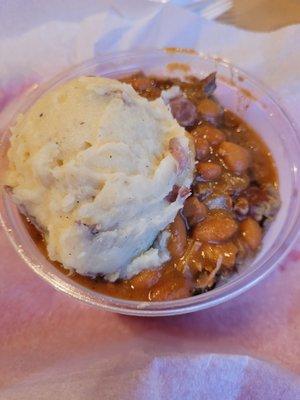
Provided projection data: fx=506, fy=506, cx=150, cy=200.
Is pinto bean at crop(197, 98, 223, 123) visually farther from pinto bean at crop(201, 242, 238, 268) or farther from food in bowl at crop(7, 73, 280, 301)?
pinto bean at crop(201, 242, 238, 268)

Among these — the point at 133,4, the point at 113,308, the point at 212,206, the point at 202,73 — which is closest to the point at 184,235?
the point at 212,206

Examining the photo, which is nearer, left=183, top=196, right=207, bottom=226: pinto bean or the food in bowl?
the food in bowl

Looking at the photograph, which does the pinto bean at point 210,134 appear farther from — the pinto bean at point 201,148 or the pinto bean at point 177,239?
the pinto bean at point 177,239

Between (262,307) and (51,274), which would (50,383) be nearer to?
(51,274)

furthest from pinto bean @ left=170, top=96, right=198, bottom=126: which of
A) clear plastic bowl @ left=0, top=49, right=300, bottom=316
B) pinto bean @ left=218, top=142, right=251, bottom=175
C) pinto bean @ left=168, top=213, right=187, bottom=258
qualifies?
pinto bean @ left=168, top=213, right=187, bottom=258

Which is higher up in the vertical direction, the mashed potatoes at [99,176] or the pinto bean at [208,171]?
the pinto bean at [208,171]

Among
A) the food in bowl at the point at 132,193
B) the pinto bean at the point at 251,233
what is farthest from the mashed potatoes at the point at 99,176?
the pinto bean at the point at 251,233

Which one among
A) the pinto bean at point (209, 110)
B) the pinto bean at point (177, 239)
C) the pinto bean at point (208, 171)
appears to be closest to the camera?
the pinto bean at point (177, 239)
